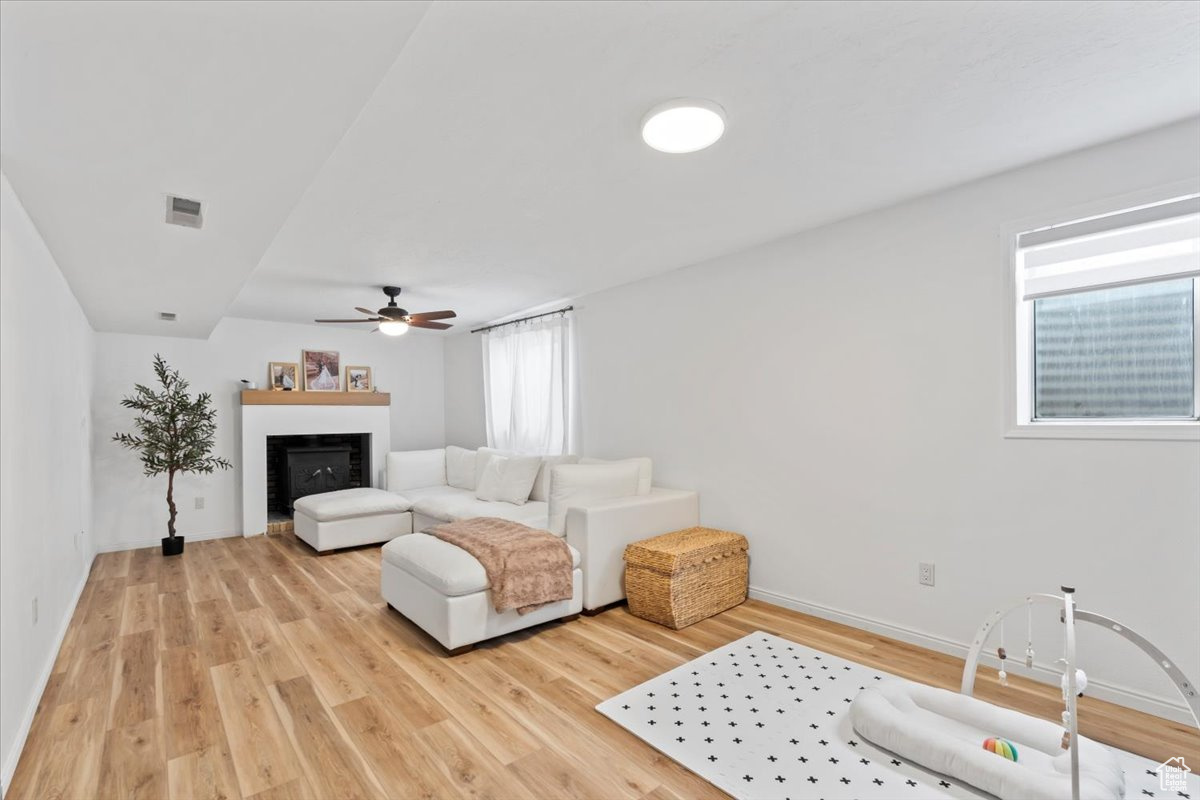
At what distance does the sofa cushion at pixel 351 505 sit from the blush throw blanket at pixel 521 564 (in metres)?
2.11

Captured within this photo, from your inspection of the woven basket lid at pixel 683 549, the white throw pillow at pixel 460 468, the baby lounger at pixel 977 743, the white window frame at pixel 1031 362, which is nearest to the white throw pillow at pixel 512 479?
the white throw pillow at pixel 460 468

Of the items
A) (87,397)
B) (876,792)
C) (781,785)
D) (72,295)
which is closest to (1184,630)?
(876,792)

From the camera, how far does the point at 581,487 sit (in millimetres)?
3801

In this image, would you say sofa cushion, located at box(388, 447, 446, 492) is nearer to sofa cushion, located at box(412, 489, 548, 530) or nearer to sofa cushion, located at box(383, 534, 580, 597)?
sofa cushion, located at box(412, 489, 548, 530)

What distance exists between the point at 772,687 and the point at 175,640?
129 inches

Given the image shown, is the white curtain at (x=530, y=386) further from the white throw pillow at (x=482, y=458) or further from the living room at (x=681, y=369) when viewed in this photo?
Result: the living room at (x=681, y=369)

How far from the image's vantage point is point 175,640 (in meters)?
3.16

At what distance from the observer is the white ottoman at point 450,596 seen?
296cm

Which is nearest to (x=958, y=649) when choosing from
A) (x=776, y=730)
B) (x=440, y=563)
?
(x=776, y=730)

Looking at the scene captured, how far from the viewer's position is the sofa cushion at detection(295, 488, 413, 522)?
16.7ft

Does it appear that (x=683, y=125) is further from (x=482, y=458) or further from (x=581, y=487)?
(x=482, y=458)

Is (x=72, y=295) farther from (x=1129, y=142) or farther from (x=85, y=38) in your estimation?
(x=1129, y=142)

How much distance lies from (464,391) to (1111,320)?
6.16m

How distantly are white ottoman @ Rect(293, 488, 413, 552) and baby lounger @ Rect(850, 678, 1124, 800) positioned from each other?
4489mm
